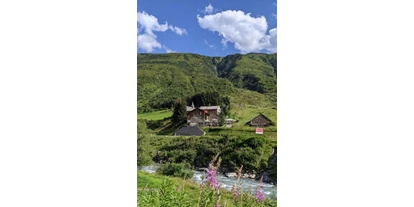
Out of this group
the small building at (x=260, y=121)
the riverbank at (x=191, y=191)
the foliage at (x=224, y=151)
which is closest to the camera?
the riverbank at (x=191, y=191)

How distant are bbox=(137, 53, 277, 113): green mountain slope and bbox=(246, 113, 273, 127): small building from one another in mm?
614

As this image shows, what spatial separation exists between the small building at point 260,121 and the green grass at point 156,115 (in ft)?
7.05

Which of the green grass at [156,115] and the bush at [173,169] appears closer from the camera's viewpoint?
the bush at [173,169]

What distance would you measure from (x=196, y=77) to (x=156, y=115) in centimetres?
352

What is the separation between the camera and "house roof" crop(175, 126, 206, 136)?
727cm

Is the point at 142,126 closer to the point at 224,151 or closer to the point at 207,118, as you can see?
the point at 207,118

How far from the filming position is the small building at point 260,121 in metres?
5.82

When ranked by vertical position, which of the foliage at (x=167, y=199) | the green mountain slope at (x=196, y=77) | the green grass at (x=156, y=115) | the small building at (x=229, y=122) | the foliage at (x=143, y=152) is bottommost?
the foliage at (x=143, y=152)

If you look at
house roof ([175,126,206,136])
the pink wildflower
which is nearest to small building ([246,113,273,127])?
house roof ([175,126,206,136])

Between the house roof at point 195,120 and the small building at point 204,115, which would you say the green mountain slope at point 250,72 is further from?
the house roof at point 195,120

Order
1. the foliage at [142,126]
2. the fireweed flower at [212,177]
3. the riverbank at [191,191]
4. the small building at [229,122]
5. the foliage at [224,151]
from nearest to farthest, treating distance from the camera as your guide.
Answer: the fireweed flower at [212,177], the riverbank at [191,191], the foliage at [224,151], the small building at [229,122], the foliage at [142,126]

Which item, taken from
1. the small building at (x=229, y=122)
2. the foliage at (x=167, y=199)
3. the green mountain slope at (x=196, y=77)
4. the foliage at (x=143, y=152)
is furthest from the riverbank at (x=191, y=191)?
the green mountain slope at (x=196, y=77)
